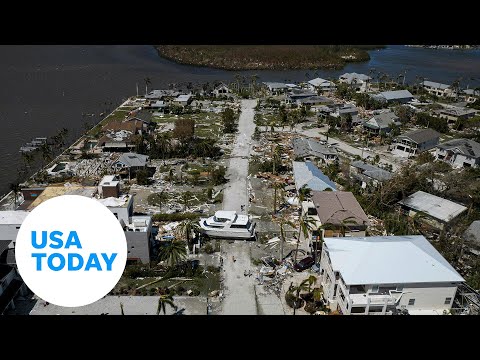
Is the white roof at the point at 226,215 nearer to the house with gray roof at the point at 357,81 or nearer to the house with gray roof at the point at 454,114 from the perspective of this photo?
the house with gray roof at the point at 454,114

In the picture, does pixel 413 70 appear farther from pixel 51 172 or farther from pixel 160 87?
pixel 51 172

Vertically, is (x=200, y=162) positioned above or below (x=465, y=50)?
below

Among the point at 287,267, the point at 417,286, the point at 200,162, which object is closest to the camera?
the point at 417,286

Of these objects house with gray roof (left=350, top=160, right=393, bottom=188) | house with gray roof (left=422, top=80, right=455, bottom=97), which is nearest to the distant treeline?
house with gray roof (left=422, top=80, right=455, bottom=97)

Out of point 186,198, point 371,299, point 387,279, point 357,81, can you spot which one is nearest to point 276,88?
point 357,81

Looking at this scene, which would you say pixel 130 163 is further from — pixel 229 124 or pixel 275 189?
pixel 229 124

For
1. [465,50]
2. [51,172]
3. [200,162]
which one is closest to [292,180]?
[200,162]

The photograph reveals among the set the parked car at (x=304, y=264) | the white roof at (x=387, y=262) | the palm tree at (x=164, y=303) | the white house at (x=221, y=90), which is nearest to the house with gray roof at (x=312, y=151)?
the parked car at (x=304, y=264)
